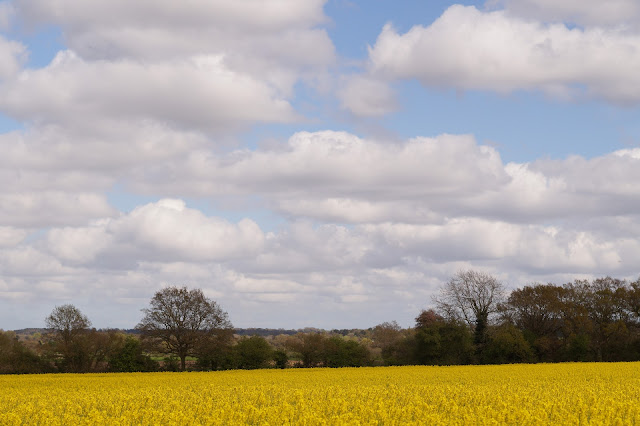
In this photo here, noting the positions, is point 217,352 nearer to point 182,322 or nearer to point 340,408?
point 182,322

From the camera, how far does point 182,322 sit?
65.8m

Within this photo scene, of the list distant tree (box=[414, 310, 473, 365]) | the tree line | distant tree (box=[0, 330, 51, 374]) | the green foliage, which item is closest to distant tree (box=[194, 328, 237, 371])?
the tree line

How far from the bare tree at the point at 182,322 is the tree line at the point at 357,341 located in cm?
10

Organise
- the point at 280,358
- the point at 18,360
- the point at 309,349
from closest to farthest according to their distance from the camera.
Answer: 1. the point at 18,360
2. the point at 280,358
3. the point at 309,349

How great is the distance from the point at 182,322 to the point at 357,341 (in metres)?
18.9

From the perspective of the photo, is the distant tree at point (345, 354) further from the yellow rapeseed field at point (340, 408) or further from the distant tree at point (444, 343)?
the yellow rapeseed field at point (340, 408)

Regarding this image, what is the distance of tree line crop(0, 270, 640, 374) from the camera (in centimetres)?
6450

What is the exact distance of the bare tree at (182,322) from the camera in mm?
64500

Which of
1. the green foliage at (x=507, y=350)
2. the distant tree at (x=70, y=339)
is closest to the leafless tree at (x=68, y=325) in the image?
the distant tree at (x=70, y=339)

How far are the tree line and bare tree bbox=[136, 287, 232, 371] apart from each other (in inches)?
4.1

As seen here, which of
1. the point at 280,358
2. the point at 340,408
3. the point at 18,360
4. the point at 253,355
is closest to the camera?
the point at 340,408

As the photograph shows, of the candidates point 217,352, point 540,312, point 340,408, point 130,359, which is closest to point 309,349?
point 217,352

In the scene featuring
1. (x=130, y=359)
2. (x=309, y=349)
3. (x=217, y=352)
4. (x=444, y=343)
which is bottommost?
(x=130, y=359)

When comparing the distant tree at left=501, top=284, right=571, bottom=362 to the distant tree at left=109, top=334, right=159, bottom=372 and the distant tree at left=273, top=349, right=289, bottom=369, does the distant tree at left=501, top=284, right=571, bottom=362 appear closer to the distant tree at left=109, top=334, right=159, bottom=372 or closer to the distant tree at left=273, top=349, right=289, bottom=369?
the distant tree at left=273, top=349, right=289, bottom=369
